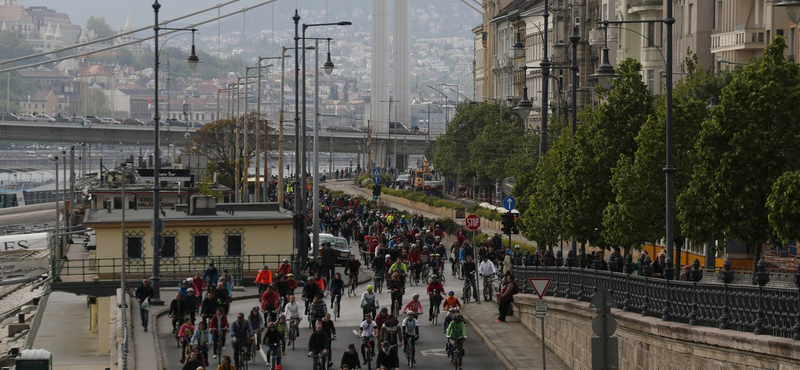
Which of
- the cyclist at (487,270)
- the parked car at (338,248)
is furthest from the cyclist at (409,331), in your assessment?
the parked car at (338,248)

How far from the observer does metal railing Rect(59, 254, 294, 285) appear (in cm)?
4641

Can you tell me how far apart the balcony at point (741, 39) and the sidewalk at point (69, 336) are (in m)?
Answer: 23.7

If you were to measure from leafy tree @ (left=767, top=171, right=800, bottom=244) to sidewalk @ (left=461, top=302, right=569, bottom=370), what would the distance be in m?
8.12

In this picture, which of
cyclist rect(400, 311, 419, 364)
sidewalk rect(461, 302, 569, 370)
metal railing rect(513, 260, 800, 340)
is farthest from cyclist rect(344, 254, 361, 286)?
metal railing rect(513, 260, 800, 340)

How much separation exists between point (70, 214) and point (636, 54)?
98.8ft

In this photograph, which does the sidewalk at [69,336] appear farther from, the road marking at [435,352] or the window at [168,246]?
the road marking at [435,352]

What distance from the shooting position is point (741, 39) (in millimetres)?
55719

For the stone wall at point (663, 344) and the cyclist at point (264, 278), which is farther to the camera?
the cyclist at point (264, 278)

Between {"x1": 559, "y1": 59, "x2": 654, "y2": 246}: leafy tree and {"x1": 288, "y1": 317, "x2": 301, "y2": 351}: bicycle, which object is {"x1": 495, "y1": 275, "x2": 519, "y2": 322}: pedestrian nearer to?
{"x1": 559, "y1": 59, "x2": 654, "y2": 246}: leafy tree

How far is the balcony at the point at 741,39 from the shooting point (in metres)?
54.9

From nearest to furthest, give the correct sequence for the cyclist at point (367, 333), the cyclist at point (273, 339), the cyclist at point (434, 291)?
the cyclist at point (273, 339), the cyclist at point (367, 333), the cyclist at point (434, 291)

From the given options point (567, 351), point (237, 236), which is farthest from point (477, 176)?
point (567, 351)

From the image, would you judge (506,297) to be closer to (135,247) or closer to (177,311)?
(177,311)

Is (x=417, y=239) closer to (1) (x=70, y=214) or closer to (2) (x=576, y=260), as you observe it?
(2) (x=576, y=260)
